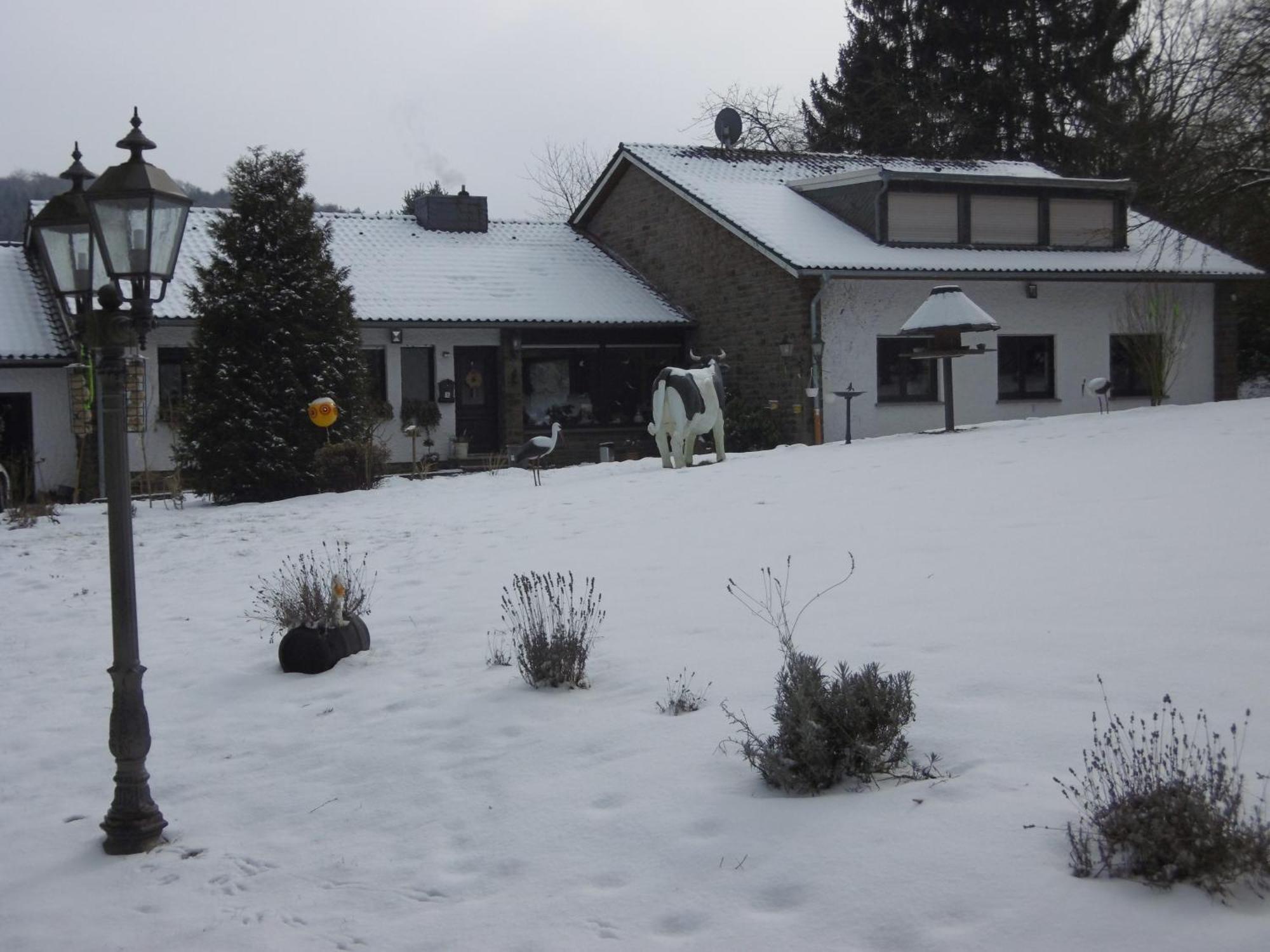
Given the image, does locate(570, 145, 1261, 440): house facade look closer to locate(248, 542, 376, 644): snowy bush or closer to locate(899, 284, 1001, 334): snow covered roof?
locate(899, 284, 1001, 334): snow covered roof

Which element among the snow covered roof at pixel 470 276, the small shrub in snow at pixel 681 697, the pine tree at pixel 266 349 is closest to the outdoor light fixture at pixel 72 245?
the small shrub in snow at pixel 681 697

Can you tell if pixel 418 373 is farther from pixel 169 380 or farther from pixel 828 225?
pixel 828 225

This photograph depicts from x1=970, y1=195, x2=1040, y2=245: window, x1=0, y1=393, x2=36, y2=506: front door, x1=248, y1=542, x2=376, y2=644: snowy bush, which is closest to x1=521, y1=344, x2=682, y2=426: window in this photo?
x1=970, y1=195, x2=1040, y2=245: window

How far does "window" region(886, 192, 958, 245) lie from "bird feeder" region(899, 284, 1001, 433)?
20.2 feet

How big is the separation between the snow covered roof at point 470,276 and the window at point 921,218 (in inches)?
170

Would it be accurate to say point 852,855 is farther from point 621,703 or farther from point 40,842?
point 40,842

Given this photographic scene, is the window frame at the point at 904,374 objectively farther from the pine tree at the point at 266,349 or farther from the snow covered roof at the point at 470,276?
the pine tree at the point at 266,349

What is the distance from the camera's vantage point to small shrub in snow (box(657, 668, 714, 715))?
5.90 meters

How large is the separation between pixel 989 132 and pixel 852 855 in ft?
110

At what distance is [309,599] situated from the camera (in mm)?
7871

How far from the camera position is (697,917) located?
4.00m

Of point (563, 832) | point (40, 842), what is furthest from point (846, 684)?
point (40, 842)

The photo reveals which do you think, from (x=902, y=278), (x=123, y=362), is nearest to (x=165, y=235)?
(x=123, y=362)

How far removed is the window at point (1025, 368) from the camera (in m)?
22.9
